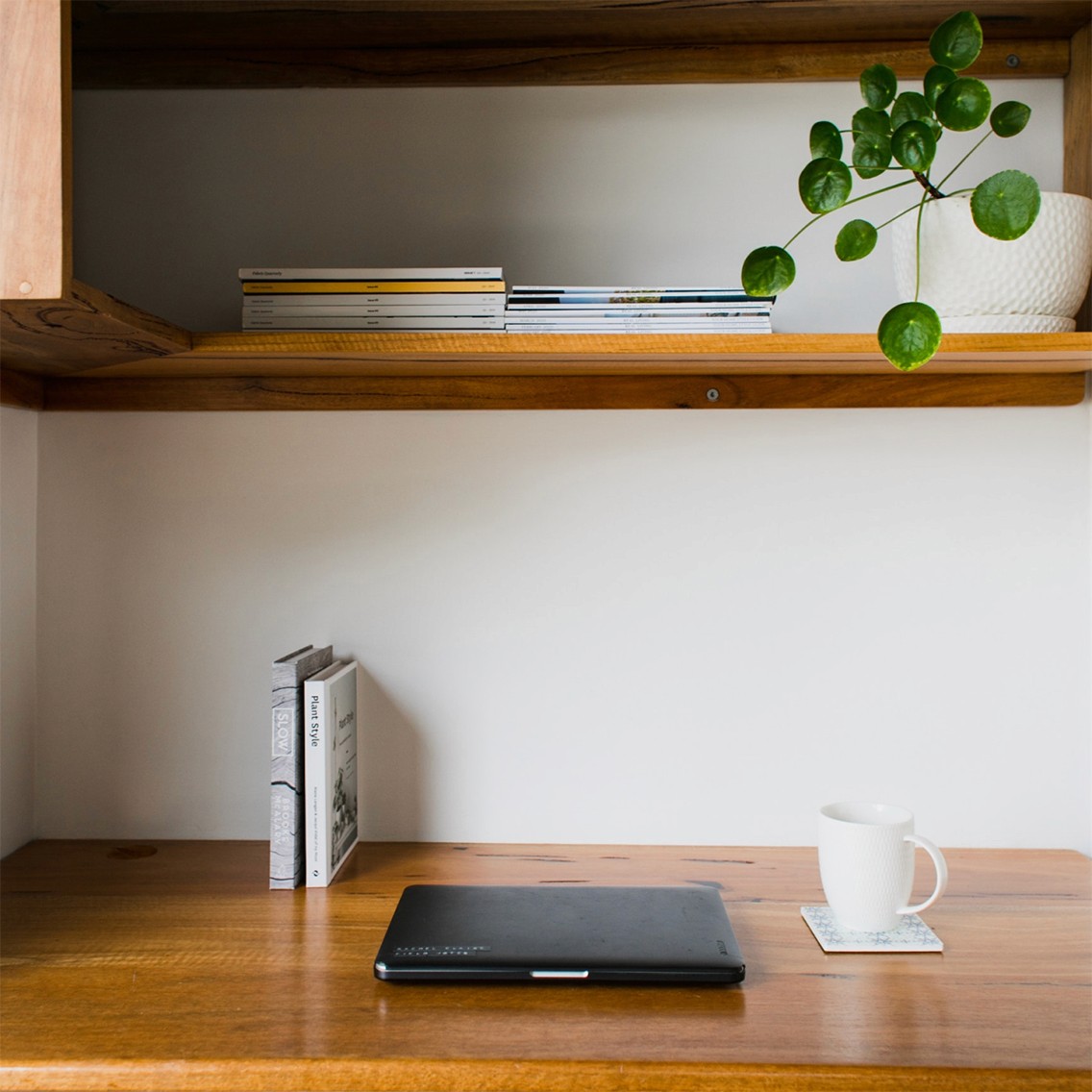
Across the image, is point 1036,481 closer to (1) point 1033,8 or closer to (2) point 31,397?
(1) point 1033,8

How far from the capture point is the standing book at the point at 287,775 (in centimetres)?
116

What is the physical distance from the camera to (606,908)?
1084 millimetres

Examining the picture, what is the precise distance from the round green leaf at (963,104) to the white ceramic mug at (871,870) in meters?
0.72

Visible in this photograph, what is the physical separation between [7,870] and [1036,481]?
1.39 meters

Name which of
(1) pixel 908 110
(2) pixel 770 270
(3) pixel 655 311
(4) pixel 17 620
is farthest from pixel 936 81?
(4) pixel 17 620

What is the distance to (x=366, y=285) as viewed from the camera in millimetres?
1104

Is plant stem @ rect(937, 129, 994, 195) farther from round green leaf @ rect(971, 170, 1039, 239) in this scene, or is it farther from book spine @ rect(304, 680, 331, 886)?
book spine @ rect(304, 680, 331, 886)

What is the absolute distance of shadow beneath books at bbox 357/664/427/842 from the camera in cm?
134

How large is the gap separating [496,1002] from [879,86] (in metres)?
1.01

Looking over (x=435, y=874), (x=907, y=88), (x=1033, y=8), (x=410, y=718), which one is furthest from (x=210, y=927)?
(x=1033, y=8)

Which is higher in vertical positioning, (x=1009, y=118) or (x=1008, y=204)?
(x=1009, y=118)

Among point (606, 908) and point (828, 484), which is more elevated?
point (828, 484)

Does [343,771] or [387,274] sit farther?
[343,771]

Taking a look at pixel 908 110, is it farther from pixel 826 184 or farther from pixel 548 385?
pixel 548 385
